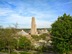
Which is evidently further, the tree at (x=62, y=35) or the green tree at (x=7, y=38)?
the green tree at (x=7, y=38)

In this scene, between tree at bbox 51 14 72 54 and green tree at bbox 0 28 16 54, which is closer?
tree at bbox 51 14 72 54

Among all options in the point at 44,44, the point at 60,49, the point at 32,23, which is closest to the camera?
the point at 60,49

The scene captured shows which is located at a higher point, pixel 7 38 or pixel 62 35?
pixel 62 35

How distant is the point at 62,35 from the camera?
26531 mm

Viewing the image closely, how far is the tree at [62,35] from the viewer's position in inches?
1033

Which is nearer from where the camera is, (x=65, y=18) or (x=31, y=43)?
(x=65, y=18)

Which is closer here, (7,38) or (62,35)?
(62,35)

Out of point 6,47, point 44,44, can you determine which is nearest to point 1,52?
point 6,47

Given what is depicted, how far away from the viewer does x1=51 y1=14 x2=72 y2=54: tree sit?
26250 mm

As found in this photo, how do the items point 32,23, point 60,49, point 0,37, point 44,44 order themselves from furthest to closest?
point 32,23 < point 44,44 < point 0,37 < point 60,49

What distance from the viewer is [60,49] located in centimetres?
2631

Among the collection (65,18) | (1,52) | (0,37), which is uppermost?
(65,18)

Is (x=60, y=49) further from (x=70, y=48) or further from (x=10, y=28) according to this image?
(x=10, y=28)

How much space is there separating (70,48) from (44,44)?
33.2ft
